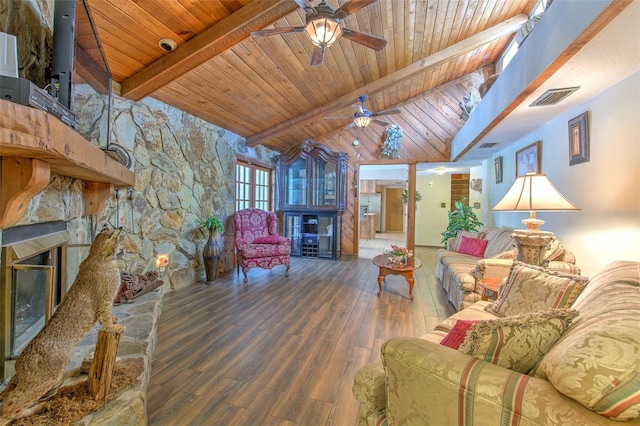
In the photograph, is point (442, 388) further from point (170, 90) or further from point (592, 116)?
point (170, 90)

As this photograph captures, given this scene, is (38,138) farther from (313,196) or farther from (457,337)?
(313,196)

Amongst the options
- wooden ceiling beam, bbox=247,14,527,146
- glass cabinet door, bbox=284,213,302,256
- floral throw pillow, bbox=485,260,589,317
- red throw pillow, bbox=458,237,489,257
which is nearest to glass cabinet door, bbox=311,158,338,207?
glass cabinet door, bbox=284,213,302,256

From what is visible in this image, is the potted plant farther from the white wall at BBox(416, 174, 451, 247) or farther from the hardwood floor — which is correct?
the white wall at BBox(416, 174, 451, 247)

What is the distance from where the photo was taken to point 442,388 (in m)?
0.88

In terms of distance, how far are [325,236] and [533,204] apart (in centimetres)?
430

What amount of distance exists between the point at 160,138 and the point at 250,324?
97.1 inches

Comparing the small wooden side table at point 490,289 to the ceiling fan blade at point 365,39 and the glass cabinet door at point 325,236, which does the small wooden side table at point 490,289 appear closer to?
the ceiling fan blade at point 365,39

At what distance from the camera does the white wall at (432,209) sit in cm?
768

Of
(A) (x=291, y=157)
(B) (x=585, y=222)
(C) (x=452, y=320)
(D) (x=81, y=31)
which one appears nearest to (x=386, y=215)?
(A) (x=291, y=157)

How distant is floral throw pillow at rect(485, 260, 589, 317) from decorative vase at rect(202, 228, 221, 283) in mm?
3308

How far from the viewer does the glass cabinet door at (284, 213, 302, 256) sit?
6.09 m

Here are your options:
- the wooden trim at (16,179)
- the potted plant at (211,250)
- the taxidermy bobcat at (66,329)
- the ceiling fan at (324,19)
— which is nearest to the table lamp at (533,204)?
the ceiling fan at (324,19)

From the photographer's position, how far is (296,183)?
606 centimetres

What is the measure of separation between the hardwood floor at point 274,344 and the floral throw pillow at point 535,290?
36.8 inches
